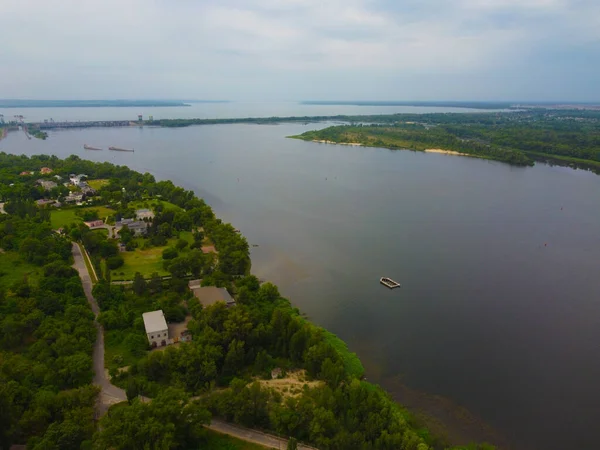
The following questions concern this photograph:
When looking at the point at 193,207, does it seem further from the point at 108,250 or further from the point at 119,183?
the point at 119,183

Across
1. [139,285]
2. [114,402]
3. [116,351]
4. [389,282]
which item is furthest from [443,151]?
[114,402]

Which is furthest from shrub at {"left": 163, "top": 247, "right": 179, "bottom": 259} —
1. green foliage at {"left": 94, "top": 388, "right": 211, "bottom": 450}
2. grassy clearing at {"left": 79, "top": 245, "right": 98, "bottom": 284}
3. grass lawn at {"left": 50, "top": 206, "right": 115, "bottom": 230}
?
green foliage at {"left": 94, "top": 388, "right": 211, "bottom": 450}

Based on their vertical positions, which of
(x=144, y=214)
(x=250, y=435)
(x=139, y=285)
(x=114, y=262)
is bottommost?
(x=250, y=435)

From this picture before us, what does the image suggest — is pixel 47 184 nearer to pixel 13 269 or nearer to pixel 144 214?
pixel 144 214

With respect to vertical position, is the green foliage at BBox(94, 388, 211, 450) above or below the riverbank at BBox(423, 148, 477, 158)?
below

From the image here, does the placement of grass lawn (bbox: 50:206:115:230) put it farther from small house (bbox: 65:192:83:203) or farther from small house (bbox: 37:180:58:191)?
small house (bbox: 37:180:58:191)

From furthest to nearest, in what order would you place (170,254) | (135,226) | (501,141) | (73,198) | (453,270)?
(501,141) → (73,198) → (135,226) → (453,270) → (170,254)

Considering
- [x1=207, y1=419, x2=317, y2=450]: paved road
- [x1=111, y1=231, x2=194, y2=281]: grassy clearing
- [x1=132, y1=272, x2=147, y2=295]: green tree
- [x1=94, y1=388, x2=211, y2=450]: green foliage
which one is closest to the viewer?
[x1=94, y1=388, x2=211, y2=450]: green foliage
